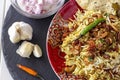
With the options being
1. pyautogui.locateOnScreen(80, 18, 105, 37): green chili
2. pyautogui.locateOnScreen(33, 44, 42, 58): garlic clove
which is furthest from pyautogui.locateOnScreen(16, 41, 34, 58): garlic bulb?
pyautogui.locateOnScreen(80, 18, 105, 37): green chili

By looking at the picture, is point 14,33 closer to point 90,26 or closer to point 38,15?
point 38,15

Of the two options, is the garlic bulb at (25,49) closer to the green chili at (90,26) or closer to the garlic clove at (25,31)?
the garlic clove at (25,31)

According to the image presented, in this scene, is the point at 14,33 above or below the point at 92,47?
above

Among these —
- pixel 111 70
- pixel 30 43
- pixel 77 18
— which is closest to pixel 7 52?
pixel 30 43

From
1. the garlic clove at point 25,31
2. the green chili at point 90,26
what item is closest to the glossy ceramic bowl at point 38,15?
the garlic clove at point 25,31

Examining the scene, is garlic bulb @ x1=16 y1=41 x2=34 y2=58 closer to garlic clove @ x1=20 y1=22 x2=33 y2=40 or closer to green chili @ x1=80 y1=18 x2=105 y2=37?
garlic clove @ x1=20 y1=22 x2=33 y2=40

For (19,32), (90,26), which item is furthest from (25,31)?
(90,26)
